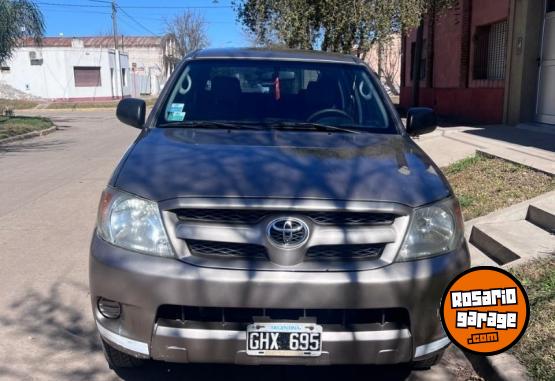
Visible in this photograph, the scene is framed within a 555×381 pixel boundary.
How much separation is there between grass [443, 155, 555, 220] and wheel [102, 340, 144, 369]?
12.9ft

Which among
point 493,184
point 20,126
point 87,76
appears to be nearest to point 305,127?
point 493,184

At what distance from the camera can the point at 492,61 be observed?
14117 mm

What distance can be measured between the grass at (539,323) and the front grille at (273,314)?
1035 millimetres

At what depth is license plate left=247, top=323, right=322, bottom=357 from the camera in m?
2.58

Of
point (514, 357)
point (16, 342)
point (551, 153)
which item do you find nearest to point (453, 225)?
point (514, 357)

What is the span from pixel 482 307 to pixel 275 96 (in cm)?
214

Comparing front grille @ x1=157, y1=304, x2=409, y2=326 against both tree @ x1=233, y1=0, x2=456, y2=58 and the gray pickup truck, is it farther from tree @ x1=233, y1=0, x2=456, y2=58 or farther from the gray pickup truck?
tree @ x1=233, y1=0, x2=456, y2=58

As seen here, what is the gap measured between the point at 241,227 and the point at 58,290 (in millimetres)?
2544

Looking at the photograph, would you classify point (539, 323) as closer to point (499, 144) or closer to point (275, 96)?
point (275, 96)

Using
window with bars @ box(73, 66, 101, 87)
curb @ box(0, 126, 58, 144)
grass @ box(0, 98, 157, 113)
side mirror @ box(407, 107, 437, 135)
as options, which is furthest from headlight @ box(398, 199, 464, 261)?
window with bars @ box(73, 66, 101, 87)

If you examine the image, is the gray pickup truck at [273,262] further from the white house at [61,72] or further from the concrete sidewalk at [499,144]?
the white house at [61,72]

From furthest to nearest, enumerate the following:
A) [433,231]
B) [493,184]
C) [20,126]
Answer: [20,126] < [493,184] < [433,231]

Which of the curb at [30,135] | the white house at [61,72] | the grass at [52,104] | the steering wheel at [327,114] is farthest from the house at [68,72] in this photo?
the steering wheel at [327,114]

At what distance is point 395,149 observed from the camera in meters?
3.41
